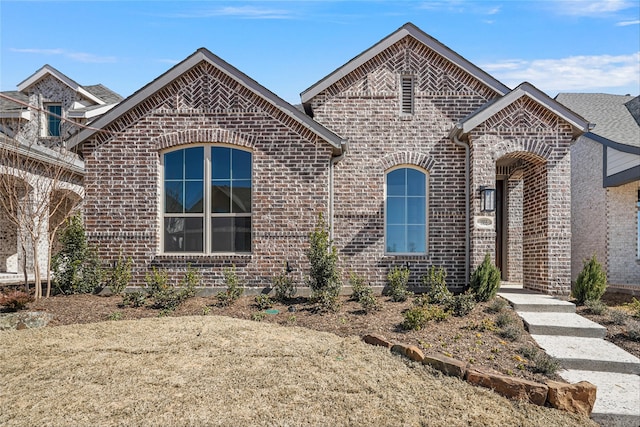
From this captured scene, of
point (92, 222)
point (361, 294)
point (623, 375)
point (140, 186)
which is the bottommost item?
point (623, 375)

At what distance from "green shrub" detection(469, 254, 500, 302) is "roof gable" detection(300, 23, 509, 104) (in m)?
4.23

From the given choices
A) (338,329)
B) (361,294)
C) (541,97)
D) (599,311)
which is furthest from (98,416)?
(541,97)

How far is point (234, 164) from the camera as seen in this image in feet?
30.0

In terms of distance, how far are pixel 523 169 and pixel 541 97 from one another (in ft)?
6.69

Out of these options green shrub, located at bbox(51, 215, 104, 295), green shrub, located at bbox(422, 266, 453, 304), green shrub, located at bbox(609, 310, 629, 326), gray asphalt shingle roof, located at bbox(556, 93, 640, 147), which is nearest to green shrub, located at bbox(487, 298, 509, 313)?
green shrub, located at bbox(422, 266, 453, 304)

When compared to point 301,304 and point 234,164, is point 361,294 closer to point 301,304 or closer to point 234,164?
point 301,304

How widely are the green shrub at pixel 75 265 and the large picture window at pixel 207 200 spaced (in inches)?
58.7

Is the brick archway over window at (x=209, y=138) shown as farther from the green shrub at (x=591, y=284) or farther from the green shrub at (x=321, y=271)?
the green shrub at (x=591, y=284)

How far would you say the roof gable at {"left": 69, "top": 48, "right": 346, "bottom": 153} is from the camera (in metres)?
8.93

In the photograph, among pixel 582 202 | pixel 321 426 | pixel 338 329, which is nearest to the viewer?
pixel 321 426

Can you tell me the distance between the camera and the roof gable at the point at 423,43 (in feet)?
31.5

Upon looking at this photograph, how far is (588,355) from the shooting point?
230 inches

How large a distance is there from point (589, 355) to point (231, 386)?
16.0ft

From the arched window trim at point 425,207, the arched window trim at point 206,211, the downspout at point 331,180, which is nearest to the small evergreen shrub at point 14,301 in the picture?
the arched window trim at point 206,211
